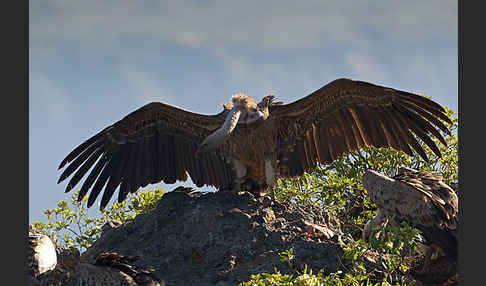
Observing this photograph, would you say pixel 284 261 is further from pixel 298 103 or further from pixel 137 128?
pixel 137 128

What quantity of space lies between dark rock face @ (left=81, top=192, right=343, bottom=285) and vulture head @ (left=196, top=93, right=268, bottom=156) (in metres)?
0.88

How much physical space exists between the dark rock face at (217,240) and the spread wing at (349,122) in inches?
43.4

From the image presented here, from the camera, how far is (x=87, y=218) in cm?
1245

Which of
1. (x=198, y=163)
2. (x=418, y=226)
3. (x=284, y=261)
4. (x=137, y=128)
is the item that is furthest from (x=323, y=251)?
(x=137, y=128)

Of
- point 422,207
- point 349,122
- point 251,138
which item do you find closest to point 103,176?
point 251,138

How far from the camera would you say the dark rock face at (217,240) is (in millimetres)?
8844

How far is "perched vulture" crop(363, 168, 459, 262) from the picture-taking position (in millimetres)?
10062

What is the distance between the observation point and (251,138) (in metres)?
10.9

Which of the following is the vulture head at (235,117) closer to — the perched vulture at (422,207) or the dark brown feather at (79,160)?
the perched vulture at (422,207)

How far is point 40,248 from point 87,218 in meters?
2.13

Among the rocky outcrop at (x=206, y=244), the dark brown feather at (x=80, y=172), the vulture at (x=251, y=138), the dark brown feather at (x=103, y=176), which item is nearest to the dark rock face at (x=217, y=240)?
the rocky outcrop at (x=206, y=244)

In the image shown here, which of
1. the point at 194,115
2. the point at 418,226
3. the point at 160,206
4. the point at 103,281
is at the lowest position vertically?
the point at 103,281

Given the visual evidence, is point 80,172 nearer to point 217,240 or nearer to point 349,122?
point 217,240

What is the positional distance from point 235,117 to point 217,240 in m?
2.13
